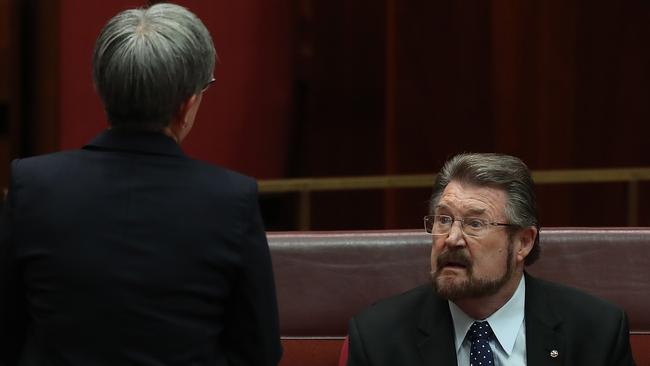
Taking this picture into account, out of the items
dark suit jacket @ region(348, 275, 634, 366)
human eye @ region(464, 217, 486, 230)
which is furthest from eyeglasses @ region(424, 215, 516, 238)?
dark suit jacket @ region(348, 275, 634, 366)

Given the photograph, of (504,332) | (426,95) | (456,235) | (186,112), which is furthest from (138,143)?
(426,95)

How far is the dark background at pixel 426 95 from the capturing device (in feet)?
13.3

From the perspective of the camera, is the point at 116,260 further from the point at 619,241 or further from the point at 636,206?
the point at 636,206

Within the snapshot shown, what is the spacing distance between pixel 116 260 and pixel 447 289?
776 millimetres

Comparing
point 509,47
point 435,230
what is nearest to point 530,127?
point 509,47

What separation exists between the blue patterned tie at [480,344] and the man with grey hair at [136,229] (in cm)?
68

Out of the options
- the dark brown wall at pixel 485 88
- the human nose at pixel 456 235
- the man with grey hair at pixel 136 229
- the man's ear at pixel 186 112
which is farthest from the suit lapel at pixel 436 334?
the dark brown wall at pixel 485 88

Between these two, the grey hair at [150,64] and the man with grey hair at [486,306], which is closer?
the grey hair at [150,64]

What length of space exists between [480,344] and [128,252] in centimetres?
85

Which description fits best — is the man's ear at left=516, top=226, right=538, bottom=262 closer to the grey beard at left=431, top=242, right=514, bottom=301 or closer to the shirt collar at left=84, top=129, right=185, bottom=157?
the grey beard at left=431, top=242, right=514, bottom=301

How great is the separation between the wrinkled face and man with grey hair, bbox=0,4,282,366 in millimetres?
643

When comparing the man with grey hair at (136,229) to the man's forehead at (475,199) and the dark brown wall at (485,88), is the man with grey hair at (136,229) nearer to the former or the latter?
the man's forehead at (475,199)

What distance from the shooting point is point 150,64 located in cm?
160

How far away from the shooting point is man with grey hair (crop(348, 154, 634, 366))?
7.31 feet
